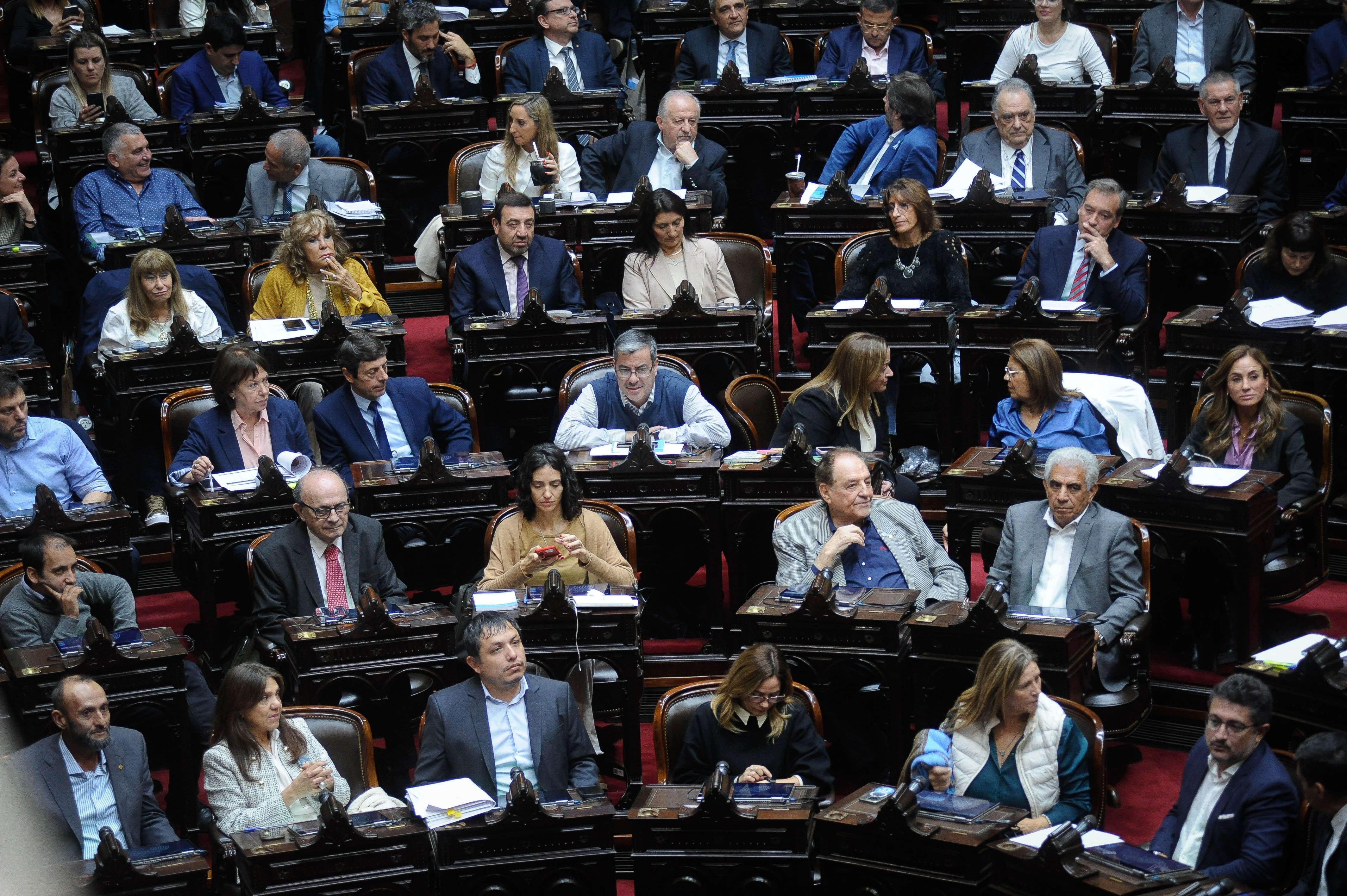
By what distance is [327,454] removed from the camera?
609 centimetres

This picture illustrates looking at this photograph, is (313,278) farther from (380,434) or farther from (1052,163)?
(1052,163)

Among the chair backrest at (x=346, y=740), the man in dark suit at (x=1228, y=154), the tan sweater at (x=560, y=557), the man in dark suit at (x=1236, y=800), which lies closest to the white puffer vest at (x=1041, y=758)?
the man in dark suit at (x=1236, y=800)

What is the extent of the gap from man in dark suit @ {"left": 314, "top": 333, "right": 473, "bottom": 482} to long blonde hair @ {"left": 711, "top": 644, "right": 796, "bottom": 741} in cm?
196

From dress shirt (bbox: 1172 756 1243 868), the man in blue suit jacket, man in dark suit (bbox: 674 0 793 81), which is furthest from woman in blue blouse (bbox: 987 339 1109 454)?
man in dark suit (bbox: 674 0 793 81)

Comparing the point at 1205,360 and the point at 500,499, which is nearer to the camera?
the point at 500,499

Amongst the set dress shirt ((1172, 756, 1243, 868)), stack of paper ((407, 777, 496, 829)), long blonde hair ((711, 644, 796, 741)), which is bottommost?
dress shirt ((1172, 756, 1243, 868))

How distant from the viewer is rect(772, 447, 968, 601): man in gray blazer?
521cm

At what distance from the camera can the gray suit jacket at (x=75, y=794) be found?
173 inches

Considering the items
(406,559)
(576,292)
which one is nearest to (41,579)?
(406,559)

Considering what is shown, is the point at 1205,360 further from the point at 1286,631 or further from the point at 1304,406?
the point at 1286,631

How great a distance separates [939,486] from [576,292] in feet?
5.64

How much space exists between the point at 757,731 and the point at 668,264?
9.42 feet

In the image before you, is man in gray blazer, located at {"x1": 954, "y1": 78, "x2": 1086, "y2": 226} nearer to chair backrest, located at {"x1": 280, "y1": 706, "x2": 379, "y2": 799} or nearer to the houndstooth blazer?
chair backrest, located at {"x1": 280, "y1": 706, "x2": 379, "y2": 799}

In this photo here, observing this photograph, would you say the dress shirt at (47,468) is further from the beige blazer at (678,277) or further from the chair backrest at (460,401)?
the beige blazer at (678,277)
